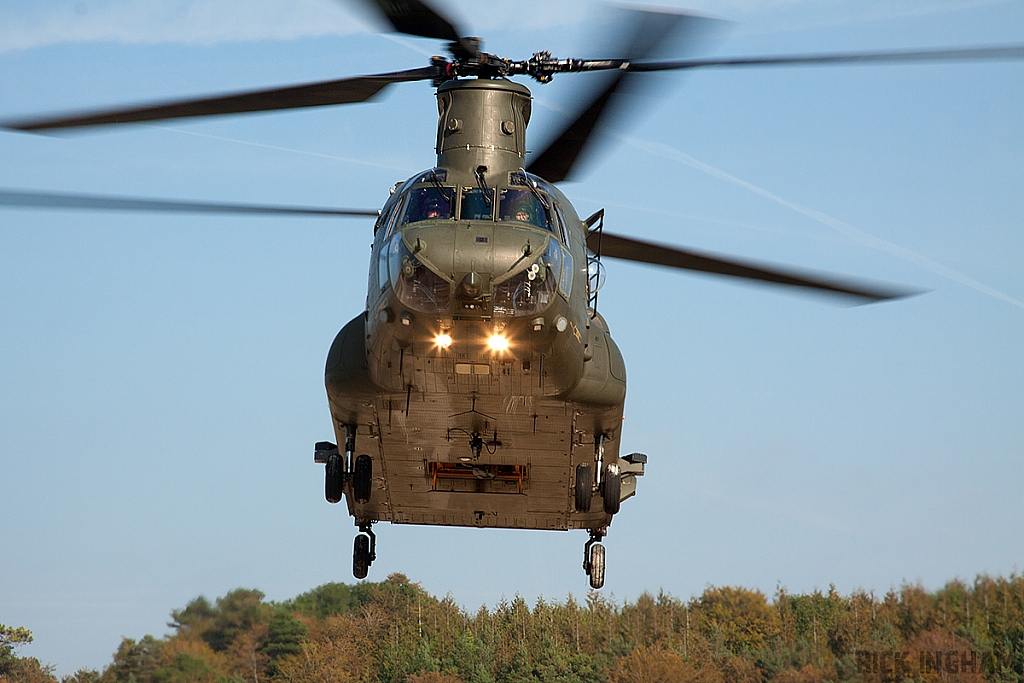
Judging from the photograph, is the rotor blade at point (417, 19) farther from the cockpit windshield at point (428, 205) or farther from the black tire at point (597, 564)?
the black tire at point (597, 564)

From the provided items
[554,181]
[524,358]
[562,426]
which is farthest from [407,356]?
[554,181]

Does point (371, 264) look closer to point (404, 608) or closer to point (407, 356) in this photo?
point (407, 356)

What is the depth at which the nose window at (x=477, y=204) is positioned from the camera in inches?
516

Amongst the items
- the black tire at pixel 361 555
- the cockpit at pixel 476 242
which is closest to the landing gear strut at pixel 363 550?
the black tire at pixel 361 555

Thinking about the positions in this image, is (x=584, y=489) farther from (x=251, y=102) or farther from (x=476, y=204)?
(x=251, y=102)

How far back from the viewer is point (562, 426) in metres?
14.6

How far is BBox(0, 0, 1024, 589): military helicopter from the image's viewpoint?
12789 millimetres

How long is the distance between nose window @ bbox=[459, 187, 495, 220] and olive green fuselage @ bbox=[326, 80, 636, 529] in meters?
0.02

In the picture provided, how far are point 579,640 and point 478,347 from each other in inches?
1064

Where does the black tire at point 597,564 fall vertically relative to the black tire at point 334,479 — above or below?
below

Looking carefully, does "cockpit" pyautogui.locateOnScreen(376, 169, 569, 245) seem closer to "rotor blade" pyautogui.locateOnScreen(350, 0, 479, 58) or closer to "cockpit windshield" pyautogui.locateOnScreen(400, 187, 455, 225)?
"cockpit windshield" pyautogui.locateOnScreen(400, 187, 455, 225)

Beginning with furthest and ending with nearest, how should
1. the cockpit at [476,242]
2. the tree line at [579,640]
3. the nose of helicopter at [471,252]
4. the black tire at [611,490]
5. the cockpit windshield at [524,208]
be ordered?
the tree line at [579,640], the black tire at [611,490], the cockpit windshield at [524,208], the cockpit at [476,242], the nose of helicopter at [471,252]

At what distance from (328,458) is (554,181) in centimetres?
477

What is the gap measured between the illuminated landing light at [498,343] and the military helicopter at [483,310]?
0.08 feet
